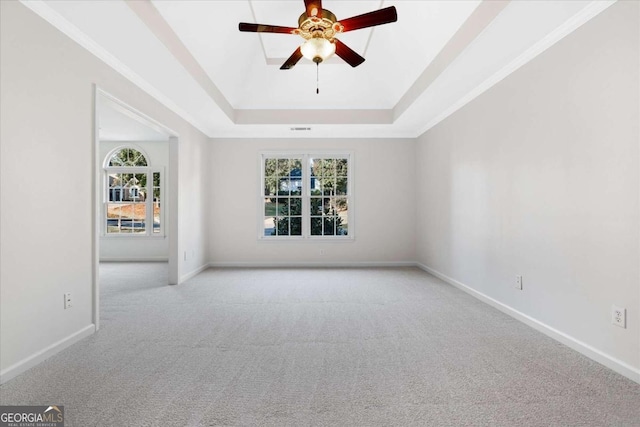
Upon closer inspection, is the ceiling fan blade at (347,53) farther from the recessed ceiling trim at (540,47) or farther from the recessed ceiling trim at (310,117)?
the recessed ceiling trim at (310,117)

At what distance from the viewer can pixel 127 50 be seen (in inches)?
123

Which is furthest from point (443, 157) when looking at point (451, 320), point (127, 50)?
point (127, 50)

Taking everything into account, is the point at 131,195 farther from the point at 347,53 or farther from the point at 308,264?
the point at 347,53

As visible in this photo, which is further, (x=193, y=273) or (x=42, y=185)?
(x=193, y=273)

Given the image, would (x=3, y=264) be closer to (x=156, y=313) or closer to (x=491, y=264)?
(x=156, y=313)

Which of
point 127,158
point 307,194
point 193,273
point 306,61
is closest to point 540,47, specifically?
point 306,61

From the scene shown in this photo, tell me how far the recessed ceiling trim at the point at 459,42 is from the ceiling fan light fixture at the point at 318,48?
1.24 meters

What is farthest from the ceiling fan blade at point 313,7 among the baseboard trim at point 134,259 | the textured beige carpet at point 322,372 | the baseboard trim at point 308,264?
the baseboard trim at point 134,259

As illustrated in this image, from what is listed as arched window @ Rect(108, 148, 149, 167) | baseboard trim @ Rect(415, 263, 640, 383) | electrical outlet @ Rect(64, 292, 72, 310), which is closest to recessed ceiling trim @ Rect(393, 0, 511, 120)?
baseboard trim @ Rect(415, 263, 640, 383)

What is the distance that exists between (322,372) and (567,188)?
2383 mm

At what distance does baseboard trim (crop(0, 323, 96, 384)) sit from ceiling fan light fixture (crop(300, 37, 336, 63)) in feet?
9.73

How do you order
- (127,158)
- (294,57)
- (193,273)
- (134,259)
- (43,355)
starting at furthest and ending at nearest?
(127,158) → (134,259) → (193,273) → (294,57) → (43,355)

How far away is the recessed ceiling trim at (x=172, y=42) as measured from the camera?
2699 millimetres

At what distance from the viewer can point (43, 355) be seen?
2488 mm
